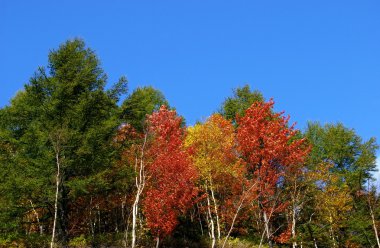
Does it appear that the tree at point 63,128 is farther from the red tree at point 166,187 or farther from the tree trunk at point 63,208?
the red tree at point 166,187

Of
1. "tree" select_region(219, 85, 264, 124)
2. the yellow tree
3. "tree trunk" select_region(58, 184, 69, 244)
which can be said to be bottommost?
"tree trunk" select_region(58, 184, 69, 244)

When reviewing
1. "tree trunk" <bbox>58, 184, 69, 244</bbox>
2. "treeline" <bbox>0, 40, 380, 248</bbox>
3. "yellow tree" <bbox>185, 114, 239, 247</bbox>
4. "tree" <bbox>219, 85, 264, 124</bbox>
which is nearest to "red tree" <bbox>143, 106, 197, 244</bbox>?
"treeline" <bbox>0, 40, 380, 248</bbox>

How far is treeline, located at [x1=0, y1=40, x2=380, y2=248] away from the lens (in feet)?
70.4

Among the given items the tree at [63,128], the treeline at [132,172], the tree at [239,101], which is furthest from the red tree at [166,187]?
the tree at [239,101]

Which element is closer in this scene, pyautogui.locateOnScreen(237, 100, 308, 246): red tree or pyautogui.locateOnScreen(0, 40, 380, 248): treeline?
pyautogui.locateOnScreen(0, 40, 380, 248): treeline

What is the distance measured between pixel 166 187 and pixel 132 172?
2443mm

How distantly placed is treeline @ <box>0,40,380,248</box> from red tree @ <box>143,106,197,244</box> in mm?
83

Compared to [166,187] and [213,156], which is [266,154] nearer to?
[213,156]

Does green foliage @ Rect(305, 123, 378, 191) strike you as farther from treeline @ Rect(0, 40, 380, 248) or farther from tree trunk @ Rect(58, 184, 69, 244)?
tree trunk @ Rect(58, 184, 69, 244)

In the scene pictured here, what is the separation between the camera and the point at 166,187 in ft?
83.3

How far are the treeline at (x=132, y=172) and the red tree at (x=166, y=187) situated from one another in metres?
0.08

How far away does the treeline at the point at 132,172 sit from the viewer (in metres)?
21.5

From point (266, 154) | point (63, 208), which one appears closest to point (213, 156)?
point (266, 154)

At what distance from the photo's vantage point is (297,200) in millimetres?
28312
